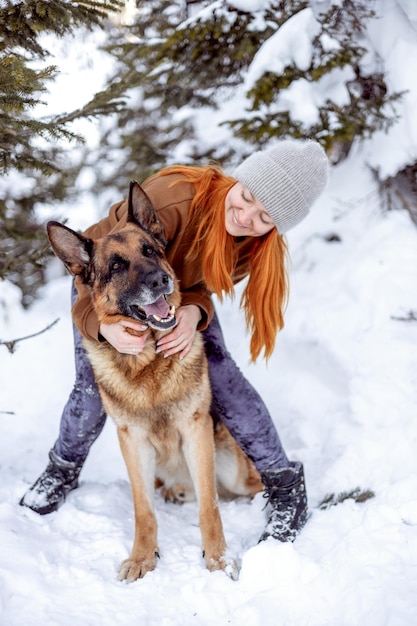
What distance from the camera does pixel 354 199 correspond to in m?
4.86

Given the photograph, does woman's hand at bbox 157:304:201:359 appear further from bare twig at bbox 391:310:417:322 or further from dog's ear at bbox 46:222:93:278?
bare twig at bbox 391:310:417:322

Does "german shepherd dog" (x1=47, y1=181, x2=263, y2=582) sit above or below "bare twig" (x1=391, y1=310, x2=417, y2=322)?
above

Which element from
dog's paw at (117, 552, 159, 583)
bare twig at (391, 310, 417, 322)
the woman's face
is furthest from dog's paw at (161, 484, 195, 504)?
bare twig at (391, 310, 417, 322)

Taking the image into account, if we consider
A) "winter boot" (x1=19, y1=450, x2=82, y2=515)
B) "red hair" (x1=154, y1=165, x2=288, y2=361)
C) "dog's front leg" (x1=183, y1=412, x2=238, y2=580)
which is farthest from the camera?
"winter boot" (x1=19, y1=450, x2=82, y2=515)

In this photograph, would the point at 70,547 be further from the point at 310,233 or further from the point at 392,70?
the point at 392,70

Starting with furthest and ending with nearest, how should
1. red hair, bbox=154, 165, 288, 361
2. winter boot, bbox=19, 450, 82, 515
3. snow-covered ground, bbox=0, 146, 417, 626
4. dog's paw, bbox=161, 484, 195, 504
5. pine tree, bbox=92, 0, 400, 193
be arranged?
pine tree, bbox=92, 0, 400, 193, dog's paw, bbox=161, 484, 195, 504, winter boot, bbox=19, 450, 82, 515, red hair, bbox=154, 165, 288, 361, snow-covered ground, bbox=0, 146, 417, 626

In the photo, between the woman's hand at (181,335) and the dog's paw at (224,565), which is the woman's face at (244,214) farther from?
the dog's paw at (224,565)

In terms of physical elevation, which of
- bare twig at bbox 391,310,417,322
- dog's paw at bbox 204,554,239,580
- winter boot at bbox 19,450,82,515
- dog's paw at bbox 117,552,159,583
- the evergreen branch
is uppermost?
winter boot at bbox 19,450,82,515

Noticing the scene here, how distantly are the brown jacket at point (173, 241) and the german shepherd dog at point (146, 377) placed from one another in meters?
0.11

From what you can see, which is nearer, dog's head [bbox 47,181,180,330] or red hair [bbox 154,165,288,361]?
dog's head [bbox 47,181,180,330]

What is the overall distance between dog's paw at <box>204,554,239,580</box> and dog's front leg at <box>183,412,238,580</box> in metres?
0.03

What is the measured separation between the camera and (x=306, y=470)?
3.34 m

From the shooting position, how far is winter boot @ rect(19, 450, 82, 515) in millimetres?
2762

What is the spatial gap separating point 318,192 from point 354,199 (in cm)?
241
